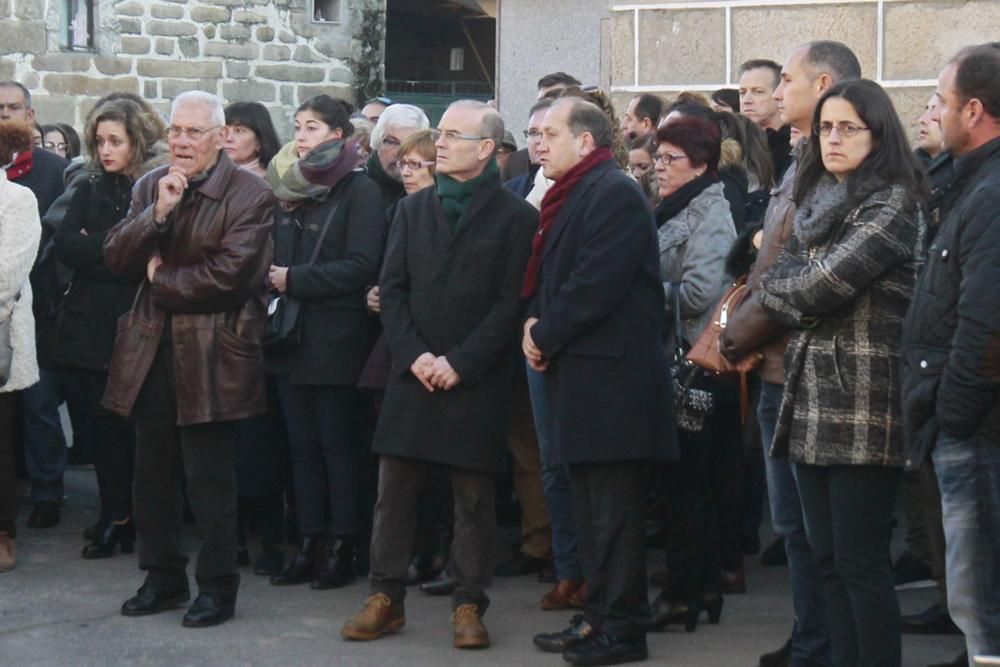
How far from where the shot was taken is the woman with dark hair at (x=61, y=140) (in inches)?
462

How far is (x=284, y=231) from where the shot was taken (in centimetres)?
766

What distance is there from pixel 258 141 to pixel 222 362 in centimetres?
163

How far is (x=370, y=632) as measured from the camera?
656cm

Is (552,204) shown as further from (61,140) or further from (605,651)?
(61,140)

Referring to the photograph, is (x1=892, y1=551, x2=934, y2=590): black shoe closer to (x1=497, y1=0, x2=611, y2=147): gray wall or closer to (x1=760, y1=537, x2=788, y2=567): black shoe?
(x1=760, y1=537, x2=788, y2=567): black shoe

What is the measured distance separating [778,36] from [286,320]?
3.61 meters

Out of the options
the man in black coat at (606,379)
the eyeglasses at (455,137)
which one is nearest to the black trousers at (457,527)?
the man in black coat at (606,379)

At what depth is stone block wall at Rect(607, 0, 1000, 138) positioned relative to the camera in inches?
363

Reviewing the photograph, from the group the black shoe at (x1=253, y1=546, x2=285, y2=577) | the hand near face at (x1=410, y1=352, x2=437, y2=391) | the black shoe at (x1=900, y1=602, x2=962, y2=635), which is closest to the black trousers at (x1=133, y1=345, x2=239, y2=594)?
the black shoe at (x1=253, y1=546, x2=285, y2=577)

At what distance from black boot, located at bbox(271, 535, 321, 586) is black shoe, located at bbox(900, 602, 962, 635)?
246cm

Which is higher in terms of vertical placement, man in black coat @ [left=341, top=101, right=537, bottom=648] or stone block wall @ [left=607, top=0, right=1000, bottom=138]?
stone block wall @ [left=607, top=0, right=1000, bottom=138]

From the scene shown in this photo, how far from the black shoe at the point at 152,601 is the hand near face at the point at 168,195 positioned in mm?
1472

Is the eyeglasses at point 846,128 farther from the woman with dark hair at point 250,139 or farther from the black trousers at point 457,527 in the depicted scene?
the woman with dark hair at point 250,139

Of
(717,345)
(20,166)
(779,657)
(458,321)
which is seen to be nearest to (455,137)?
(458,321)
